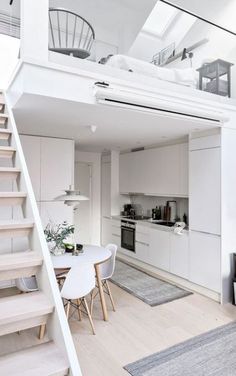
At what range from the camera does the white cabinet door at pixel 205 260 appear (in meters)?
3.60

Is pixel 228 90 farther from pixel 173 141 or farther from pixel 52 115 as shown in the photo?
pixel 52 115

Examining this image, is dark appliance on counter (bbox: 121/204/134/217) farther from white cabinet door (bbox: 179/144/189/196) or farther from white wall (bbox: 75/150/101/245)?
white cabinet door (bbox: 179/144/189/196)

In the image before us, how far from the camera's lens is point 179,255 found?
13.8ft

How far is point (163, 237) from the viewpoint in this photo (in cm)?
452

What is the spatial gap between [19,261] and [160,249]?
3380 millimetres

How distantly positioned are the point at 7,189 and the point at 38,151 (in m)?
0.80

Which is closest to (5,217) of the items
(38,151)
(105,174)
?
(38,151)

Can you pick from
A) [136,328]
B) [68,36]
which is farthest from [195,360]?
[68,36]

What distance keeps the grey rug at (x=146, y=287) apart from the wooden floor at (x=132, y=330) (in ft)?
0.41

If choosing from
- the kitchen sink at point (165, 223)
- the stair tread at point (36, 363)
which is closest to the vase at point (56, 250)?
the stair tread at point (36, 363)

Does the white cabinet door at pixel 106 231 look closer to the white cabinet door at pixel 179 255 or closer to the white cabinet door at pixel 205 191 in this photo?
the white cabinet door at pixel 179 255

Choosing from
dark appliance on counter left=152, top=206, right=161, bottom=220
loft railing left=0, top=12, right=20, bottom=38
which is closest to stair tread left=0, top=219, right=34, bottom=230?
loft railing left=0, top=12, right=20, bottom=38

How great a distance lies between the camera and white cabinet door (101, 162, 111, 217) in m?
6.21

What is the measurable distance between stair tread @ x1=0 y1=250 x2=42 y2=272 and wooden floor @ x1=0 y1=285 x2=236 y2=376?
1.27 m
